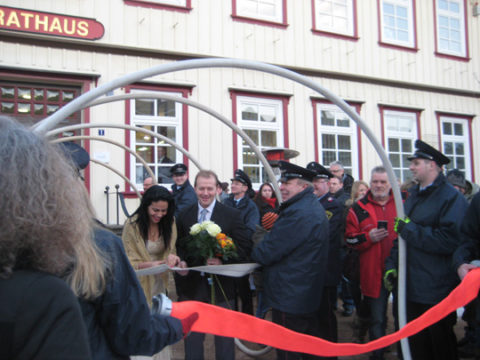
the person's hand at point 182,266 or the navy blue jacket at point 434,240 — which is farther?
the person's hand at point 182,266

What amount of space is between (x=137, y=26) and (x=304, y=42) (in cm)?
437

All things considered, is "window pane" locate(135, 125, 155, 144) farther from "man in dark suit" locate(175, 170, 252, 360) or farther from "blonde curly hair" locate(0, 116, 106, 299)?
"blonde curly hair" locate(0, 116, 106, 299)

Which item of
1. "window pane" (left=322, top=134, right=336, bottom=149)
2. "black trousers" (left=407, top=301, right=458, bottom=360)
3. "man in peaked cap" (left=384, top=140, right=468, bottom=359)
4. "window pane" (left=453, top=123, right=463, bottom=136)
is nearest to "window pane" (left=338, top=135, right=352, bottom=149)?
"window pane" (left=322, top=134, right=336, bottom=149)

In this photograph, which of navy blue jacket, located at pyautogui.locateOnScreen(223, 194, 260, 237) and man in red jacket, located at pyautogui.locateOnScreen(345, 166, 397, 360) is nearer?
man in red jacket, located at pyautogui.locateOnScreen(345, 166, 397, 360)

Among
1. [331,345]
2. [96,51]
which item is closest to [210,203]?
[331,345]

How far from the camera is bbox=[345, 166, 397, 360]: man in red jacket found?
184 inches

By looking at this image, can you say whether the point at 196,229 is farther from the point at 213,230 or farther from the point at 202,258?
the point at 202,258

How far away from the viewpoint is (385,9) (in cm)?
1293

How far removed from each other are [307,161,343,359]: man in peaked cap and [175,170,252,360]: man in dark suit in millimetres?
903

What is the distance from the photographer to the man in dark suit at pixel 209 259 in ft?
13.1

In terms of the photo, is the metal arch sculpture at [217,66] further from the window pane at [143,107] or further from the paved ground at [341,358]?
the window pane at [143,107]

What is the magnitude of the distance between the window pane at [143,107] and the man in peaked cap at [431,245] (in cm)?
730

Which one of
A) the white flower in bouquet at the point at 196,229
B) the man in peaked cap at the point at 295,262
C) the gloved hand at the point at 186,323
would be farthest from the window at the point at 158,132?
the gloved hand at the point at 186,323

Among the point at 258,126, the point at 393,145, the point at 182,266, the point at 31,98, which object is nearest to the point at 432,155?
the point at 182,266
